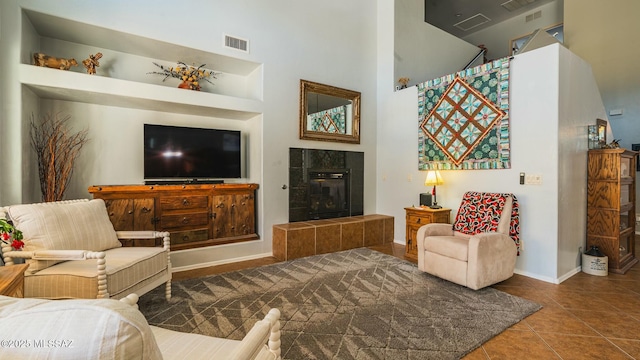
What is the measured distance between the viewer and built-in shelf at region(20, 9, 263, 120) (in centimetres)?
291

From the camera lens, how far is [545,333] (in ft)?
7.06

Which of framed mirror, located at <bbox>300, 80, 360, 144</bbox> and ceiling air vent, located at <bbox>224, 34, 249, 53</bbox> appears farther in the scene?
framed mirror, located at <bbox>300, 80, 360, 144</bbox>

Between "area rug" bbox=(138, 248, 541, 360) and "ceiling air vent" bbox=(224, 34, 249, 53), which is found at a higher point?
"ceiling air vent" bbox=(224, 34, 249, 53)

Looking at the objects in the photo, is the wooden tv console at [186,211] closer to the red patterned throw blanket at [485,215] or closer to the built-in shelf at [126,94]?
the built-in shelf at [126,94]

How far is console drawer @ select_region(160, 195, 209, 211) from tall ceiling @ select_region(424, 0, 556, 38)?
21.5 ft

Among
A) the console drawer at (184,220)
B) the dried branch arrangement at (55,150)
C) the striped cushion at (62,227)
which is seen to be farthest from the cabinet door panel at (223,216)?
the dried branch arrangement at (55,150)

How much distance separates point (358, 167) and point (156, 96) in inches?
127

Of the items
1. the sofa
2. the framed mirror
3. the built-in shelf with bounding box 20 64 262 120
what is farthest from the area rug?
the framed mirror

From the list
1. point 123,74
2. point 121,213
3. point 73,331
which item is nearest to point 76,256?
point 121,213

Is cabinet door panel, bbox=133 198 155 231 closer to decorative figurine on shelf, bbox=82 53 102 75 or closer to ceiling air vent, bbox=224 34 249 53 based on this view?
decorative figurine on shelf, bbox=82 53 102 75

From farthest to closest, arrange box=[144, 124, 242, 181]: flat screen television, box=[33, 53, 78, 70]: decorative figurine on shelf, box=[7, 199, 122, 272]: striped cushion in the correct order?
box=[144, 124, 242, 181]: flat screen television → box=[33, 53, 78, 70]: decorative figurine on shelf → box=[7, 199, 122, 272]: striped cushion

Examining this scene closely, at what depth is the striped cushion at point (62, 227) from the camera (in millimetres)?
2100

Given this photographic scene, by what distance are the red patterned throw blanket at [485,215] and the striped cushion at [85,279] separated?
3313 millimetres

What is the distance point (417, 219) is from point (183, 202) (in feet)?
10.2
